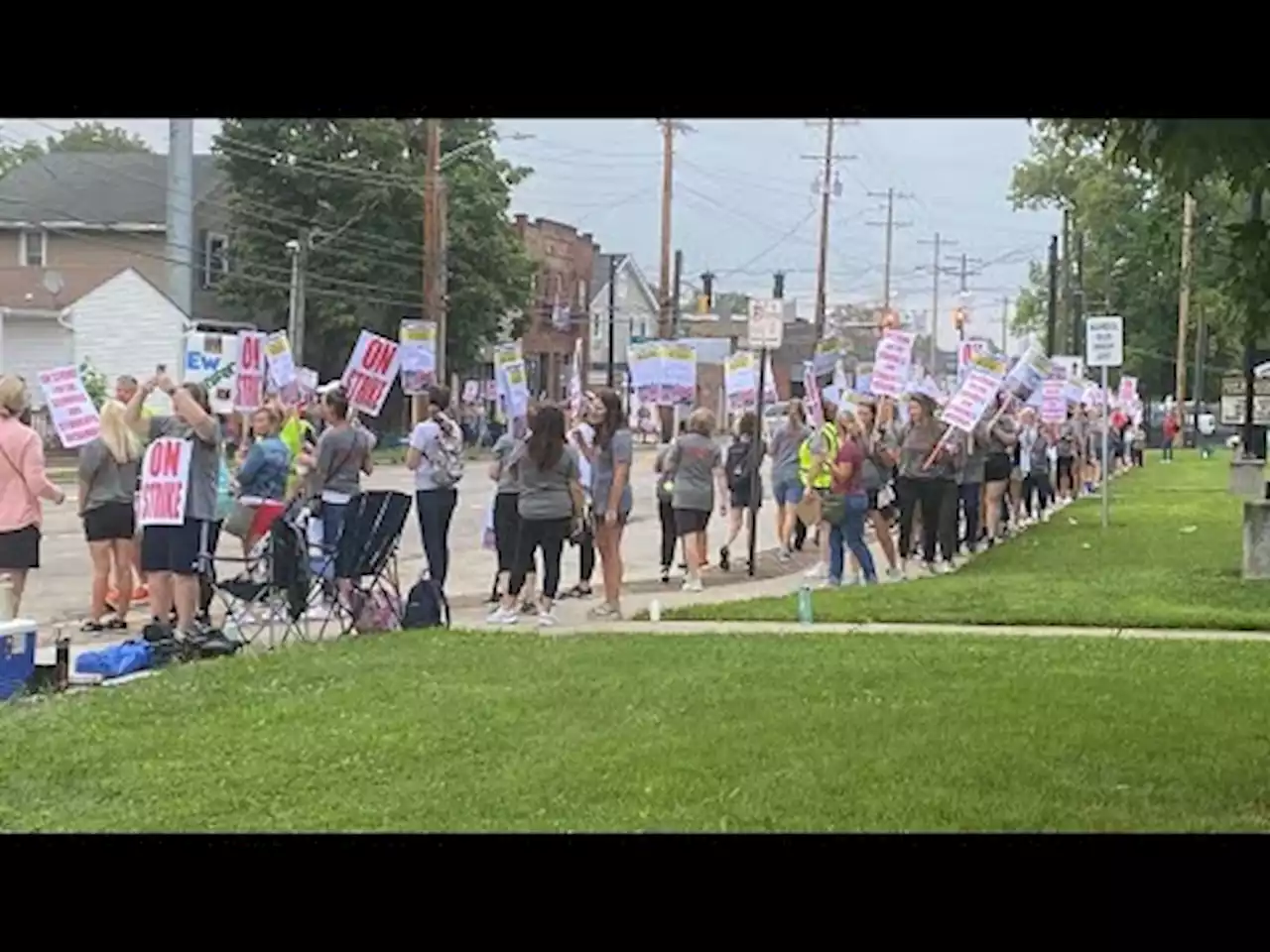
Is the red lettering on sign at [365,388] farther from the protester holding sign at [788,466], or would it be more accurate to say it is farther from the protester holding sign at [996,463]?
the protester holding sign at [996,463]

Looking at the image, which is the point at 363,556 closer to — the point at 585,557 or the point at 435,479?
the point at 435,479

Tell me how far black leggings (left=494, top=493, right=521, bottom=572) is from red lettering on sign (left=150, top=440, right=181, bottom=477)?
8.84 ft

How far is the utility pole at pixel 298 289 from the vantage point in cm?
4388

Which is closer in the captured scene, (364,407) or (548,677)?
(548,677)

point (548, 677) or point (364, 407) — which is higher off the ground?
point (364, 407)

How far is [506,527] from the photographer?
13.9 m

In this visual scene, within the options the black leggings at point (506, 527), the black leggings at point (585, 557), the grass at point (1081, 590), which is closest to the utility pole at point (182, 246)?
the grass at point (1081, 590)

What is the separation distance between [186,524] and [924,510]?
8.60 meters

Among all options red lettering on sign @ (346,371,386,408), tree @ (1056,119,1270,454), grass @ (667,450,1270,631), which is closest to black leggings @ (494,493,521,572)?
grass @ (667,450,1270,631)

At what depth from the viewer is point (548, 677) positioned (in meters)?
10.7

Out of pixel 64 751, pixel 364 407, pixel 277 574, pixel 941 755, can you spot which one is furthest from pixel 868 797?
pixel 364 407
